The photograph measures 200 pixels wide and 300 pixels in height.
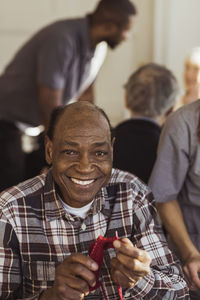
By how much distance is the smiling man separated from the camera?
49.8 inches

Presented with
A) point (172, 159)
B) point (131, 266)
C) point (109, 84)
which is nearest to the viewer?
point (131, 266)

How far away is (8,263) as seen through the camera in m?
1.25

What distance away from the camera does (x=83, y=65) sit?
2768 mm

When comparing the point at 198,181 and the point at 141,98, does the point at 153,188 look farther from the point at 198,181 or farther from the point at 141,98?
the point at 141,98

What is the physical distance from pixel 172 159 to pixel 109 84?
9.58 feet

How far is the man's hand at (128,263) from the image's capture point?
41.6 inches

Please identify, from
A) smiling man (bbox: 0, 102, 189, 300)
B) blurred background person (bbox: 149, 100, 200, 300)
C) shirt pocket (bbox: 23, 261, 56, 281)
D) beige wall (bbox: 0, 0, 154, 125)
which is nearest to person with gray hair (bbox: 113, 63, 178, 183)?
blurred background person (bbox: 149, 100, 200, 300)

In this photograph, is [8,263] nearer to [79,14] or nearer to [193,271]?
[193,271]

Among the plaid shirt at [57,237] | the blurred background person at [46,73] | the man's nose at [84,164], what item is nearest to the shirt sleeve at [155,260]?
the plaid shirt at [57,237]

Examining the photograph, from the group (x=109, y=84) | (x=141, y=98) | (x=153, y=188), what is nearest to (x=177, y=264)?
(x=153, y=188)

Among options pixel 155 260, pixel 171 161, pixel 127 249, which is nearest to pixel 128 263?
pixel 127 249

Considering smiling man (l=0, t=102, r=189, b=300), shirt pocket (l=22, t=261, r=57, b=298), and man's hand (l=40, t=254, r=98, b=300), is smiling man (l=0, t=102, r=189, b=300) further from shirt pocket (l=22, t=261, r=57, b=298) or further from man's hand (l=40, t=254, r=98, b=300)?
man's hand (l=40, t=254, r=98, b=300)

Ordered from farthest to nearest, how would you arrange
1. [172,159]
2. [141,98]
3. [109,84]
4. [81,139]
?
[109,84] < [141,98] < [172,159] < [81,139]

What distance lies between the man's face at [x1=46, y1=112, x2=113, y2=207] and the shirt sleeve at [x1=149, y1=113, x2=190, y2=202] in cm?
32
